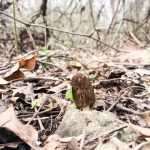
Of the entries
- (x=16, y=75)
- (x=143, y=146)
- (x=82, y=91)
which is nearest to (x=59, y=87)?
(x=16, y=75)

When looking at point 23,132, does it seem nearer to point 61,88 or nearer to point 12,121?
point 12,121

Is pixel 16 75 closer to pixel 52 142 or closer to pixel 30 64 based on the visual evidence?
pixel 30 64

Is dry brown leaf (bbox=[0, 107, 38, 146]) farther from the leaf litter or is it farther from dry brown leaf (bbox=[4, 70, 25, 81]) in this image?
dry brown leaf (bbox=[4, 70, 25, 81])

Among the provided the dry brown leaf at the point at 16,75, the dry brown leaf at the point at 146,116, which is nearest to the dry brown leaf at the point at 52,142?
the dry brown leaf at the point at 146,116

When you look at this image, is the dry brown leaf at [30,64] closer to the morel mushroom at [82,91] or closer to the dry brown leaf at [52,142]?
the morel mushroom at [82,91]

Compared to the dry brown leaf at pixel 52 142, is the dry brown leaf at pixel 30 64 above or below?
above

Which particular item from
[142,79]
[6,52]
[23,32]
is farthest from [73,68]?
[23,32]

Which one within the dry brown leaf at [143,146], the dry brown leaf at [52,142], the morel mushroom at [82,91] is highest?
the morel mushroom at [82,91]

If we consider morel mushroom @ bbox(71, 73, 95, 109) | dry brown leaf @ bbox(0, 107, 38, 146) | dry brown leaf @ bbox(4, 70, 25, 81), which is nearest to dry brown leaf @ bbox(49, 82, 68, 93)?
dry brown leaf @ bbox(4, 70, 25, 81)

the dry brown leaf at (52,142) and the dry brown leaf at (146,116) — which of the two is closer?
the dry brown leaf at (52,142)
